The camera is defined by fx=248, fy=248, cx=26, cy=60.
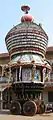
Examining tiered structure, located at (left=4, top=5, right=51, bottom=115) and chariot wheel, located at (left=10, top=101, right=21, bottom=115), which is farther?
tiered structure, located at (left=4, top=5, right=51, bottom=115)

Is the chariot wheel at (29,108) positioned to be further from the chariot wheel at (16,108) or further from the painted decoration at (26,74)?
the painted decoration at (26,74)

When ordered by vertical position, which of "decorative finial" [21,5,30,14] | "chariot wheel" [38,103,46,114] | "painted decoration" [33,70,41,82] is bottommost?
"chariot wheel" [38,103,46,114]

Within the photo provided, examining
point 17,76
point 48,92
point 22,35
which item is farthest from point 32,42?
point 48,92

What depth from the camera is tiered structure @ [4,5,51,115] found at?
769 inches

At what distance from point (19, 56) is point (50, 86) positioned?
1509cm

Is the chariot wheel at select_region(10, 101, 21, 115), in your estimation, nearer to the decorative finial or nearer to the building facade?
the building facade

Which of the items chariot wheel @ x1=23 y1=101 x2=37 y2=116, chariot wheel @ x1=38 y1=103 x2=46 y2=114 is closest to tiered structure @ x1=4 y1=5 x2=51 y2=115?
chariot wheel @ x1=23 y1=101 x2=37 y2=116

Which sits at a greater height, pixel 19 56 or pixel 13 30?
pixel 13 30

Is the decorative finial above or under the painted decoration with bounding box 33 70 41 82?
above

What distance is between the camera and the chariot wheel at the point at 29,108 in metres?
18.6

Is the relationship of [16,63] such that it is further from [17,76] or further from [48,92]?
[48,92]

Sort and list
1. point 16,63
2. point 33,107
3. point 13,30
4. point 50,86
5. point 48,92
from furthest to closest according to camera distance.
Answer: point 48,92 → point 50,86 → point 13,30 → point 16,63 → point 33,107

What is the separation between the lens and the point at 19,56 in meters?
20.7

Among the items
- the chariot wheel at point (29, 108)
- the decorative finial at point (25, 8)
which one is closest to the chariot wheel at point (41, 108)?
the chariot wheel at point (29, 108)
